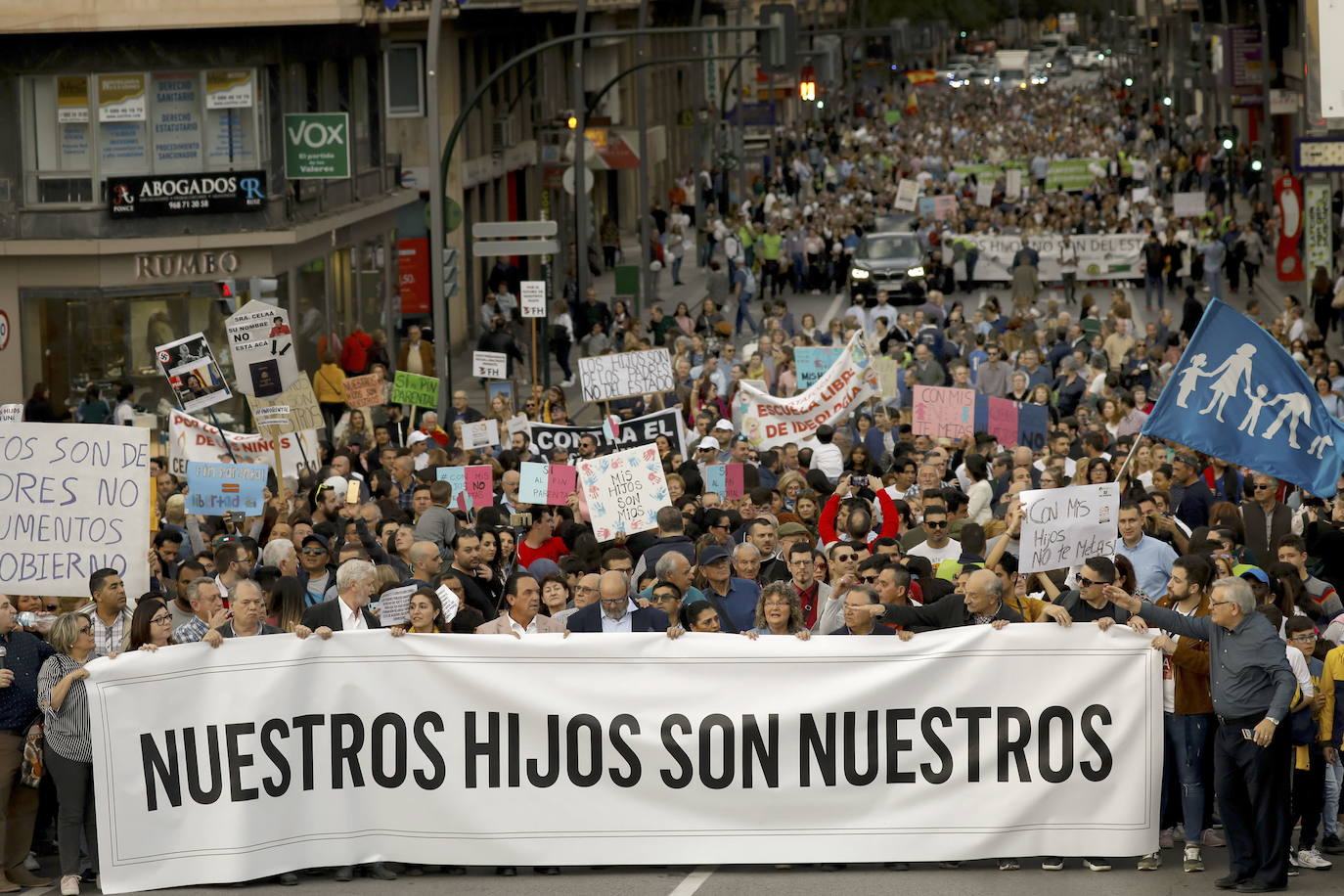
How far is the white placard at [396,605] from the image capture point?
11.3m

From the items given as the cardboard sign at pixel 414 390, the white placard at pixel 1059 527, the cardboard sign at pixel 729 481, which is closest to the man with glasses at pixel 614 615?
the white placard at pixel 1059 527

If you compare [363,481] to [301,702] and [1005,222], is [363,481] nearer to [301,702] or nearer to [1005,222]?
[301,702]

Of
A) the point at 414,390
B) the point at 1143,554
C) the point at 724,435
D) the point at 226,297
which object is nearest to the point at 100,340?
the point at 226,297

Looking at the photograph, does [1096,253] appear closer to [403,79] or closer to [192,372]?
[403,79]

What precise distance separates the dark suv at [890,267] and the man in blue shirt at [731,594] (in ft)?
103

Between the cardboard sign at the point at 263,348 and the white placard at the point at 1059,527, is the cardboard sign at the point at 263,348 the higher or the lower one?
the higher one

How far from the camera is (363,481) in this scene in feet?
60.8

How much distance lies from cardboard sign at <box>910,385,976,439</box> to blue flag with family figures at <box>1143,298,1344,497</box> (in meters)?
6.12

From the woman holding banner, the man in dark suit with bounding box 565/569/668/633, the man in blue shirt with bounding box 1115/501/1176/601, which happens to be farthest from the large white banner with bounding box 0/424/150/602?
the man in blue shirt with bounding box 1115/501/1176/601

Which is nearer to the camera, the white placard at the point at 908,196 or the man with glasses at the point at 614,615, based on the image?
the man with glasses at the point at 614,615

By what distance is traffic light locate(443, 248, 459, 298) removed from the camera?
2639 cm

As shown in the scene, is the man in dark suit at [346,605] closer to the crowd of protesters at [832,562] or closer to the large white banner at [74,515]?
the crowd of protesters at [832,562]

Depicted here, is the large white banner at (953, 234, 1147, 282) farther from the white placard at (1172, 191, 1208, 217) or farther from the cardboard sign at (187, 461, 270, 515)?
the cardboard sign at (187, 461, 270, 515)

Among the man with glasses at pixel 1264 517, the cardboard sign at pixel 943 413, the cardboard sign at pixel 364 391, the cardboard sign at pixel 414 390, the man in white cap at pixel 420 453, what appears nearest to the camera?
the man with glasses at pixel 1264 517
